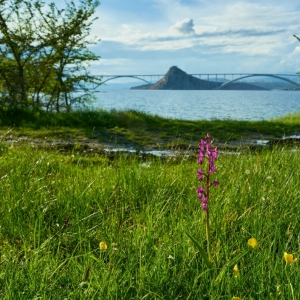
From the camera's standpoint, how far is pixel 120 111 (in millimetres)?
13305

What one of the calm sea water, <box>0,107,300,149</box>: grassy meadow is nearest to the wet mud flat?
<box>0,107,300,149</box>: grassy meadow

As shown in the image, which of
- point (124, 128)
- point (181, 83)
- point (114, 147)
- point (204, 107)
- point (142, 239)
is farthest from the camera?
point (181, 83)

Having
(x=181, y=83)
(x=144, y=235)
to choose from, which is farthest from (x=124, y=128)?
(x=181, y=83)

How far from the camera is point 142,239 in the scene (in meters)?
2.46

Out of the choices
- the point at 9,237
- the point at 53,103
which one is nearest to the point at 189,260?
the point at 9,237

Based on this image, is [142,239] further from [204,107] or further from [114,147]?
[204,107]

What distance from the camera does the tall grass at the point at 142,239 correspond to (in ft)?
6.56

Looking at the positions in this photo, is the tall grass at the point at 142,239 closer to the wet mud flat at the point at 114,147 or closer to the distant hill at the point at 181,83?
the wet mud flat at the point at 114,147

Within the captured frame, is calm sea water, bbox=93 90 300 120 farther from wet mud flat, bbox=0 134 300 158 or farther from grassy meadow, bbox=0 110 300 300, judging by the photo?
grassy meadow, bbox=0 110 300 300

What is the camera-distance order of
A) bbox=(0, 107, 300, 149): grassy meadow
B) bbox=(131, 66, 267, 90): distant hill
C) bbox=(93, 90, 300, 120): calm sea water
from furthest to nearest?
bbox=(131, 66, 267, 90): distant hill → bbox=(93, 90, 300, 120): calm sea water → bbox=(0, 107, 300, 149): grassy meadow

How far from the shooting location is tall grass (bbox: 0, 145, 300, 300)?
2.00 m

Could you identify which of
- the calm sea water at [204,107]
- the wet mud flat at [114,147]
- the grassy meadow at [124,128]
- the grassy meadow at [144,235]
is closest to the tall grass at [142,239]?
the grassy meadow at [144,235]

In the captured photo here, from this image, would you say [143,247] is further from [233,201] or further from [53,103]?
[53,103]

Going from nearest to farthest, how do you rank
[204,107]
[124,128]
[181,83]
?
[124,128] < [204,107] < [181,83]
